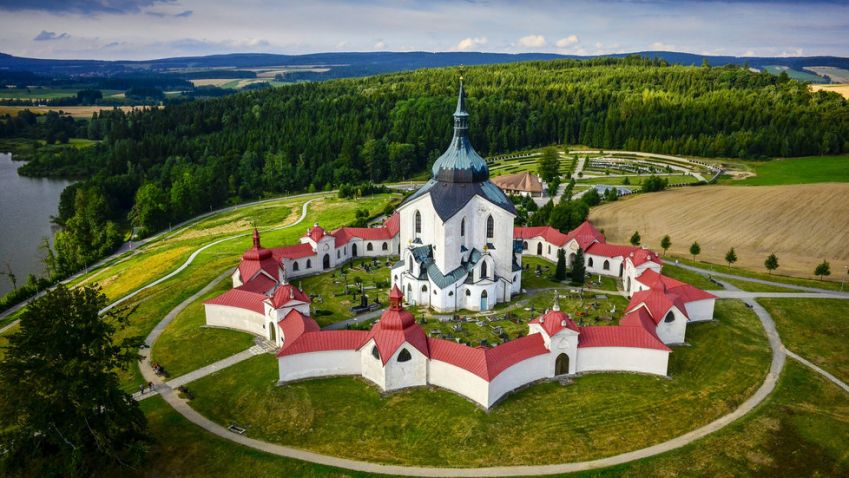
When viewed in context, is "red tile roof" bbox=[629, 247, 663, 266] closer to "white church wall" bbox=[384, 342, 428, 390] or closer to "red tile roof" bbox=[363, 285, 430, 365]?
"red tile roof" bbox=[363, 285, 430, 365]

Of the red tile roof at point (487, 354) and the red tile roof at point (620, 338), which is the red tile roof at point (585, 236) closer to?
the red tile roof at point (620, 338)

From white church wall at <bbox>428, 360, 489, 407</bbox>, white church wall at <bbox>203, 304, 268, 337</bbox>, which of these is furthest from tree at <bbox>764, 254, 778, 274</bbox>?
white church wall at <bbox>203, 304, 268, 337</bbox>

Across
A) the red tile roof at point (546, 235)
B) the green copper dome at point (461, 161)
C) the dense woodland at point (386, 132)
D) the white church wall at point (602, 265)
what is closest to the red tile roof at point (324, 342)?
the green copper dome at point (461, 161)

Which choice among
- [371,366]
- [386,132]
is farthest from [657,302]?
[386,132]

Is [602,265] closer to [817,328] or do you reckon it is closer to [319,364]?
[817,328]

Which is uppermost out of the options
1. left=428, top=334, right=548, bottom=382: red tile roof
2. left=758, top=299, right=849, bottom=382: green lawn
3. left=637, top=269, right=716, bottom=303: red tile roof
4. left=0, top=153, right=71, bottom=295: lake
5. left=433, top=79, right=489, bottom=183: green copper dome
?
left=433, top=79, right=489, bottom=183: green copper dome

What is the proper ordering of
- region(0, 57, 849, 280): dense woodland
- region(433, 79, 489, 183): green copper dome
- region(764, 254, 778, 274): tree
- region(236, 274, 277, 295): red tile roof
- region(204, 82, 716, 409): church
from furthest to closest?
region(0, 57, 849, 280): dense woodland < region(764, 254, 778, 274): tree < region(433, 79, 489, 183): green copper dome < region(236, 274, 277, 295): red tile roof < region(204, 82, 716, 409): church
